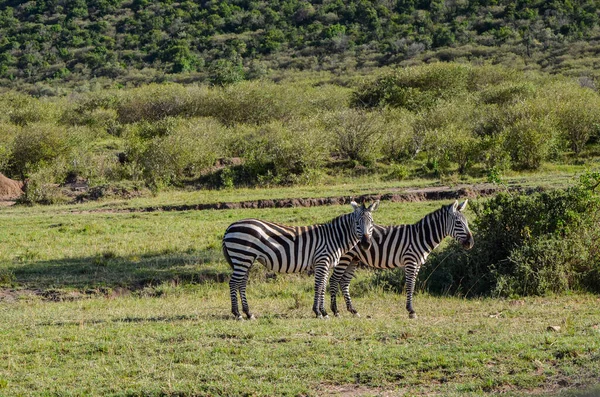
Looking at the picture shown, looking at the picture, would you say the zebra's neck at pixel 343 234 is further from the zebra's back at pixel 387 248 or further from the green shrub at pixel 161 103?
the green shrub at pixel 161 103

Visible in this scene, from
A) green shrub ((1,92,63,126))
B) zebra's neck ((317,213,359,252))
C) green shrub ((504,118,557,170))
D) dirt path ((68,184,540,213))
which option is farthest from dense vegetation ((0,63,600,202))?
zebra's neck ((317,213,359,252))

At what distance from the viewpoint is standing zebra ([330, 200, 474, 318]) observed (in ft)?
40.3

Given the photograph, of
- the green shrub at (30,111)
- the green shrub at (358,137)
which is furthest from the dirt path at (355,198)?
the green shrub at (30,111)

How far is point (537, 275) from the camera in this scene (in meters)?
13.5

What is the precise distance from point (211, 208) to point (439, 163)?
11.6 meters

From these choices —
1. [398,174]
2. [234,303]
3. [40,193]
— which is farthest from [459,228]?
[40,193]

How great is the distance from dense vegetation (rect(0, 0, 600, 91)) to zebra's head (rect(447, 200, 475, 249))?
6083cm

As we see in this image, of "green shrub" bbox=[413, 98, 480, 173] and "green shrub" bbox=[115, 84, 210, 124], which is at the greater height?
"green shrub" bbox=[115, 84, 210, 124]

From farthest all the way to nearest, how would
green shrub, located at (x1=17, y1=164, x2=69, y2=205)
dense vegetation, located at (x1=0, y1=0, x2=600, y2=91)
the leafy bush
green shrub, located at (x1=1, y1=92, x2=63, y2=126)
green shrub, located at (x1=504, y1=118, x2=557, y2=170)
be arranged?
1. dense vegetation, located at (x1=0, y1=0, x2=600, y2=91)
2. green shrub, located at (x1=1, y1=92, x2=63, y2=126)
3. green shrub, located at (x1=504, y1=118, x2=557, y2=170)
4. green shrub, located at (x1=17, y1=164, x2=69, y2=205)
5. the leafy bush

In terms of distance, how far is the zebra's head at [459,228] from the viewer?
12.2 metres

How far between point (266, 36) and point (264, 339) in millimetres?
85776

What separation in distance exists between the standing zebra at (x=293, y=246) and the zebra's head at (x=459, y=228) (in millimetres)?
1391

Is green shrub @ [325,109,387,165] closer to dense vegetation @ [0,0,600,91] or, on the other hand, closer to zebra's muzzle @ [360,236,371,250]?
zebra's muzzle @ [360,236,371,250]

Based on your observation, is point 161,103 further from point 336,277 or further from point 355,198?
point 336,277
